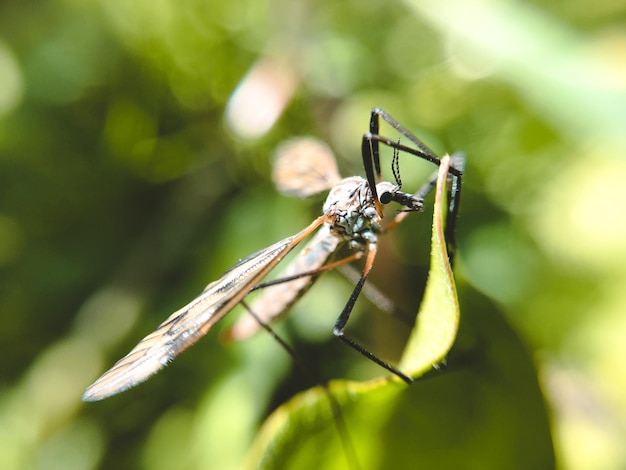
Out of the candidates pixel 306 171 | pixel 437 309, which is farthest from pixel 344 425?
pixel 306 171

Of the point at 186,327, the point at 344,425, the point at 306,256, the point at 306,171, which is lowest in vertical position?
the point at 344,425

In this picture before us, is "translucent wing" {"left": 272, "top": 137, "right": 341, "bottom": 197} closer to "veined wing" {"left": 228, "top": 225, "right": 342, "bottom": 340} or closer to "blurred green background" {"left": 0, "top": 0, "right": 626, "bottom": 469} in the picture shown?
"veined wing" {"left": 228, "top": 225, "right": 342, "bottom": 340}

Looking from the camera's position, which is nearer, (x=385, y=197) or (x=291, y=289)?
(x=385, y=197)

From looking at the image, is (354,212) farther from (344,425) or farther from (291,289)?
(344,425)

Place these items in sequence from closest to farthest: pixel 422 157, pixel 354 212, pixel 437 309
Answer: pixel 437 309
pixel 422 157
pixel 354 212

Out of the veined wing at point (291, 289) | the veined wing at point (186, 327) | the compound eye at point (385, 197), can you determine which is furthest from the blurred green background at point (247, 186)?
the veined wing at point (186, 327)

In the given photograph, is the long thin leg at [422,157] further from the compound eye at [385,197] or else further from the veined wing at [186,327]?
the veined wing at [186,327]
